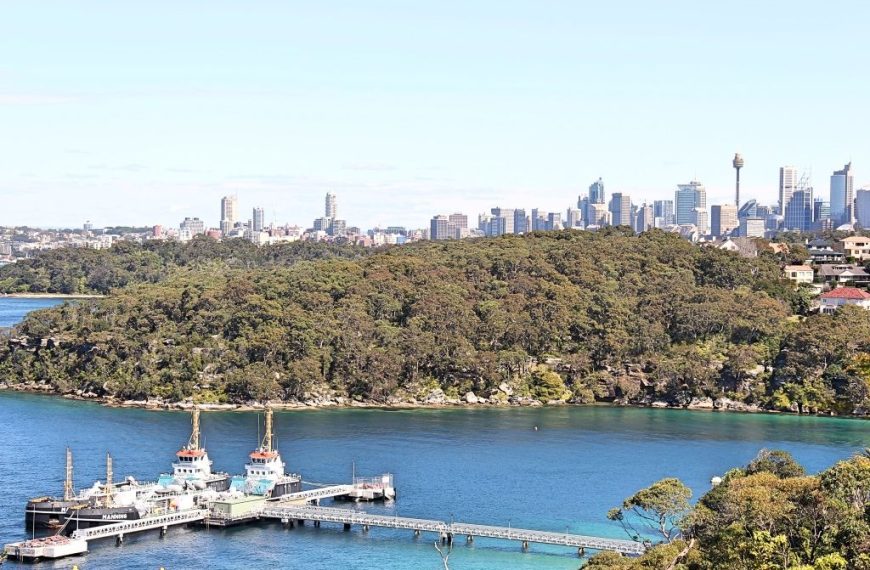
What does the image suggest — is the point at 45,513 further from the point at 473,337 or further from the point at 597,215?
the point at 597,215

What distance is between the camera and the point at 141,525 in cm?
3450

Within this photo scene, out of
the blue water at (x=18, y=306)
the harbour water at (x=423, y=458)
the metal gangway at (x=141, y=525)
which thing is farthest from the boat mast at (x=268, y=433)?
the blue water at (x=18, y=306)

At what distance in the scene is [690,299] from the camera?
2564 inches

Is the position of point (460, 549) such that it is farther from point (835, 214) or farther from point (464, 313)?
point (835, 214)

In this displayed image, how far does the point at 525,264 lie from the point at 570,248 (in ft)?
14.0

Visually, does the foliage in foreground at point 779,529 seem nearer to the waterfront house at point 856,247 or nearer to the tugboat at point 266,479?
the tugboat at point 266,479

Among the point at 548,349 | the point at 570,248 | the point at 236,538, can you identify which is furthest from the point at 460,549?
the point at 570,248

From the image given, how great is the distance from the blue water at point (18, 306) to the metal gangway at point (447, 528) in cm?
5349

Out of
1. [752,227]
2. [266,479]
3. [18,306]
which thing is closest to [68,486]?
[266,479]

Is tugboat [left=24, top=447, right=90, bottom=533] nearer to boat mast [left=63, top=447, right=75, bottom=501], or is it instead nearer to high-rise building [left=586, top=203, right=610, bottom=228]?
boat mast [left=63, top=447, right=75, bottom=501]

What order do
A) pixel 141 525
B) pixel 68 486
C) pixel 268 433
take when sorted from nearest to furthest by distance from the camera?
pixel 141 525
pixel 68 486
pixel 268 433

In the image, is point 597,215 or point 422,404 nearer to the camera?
point 422,404

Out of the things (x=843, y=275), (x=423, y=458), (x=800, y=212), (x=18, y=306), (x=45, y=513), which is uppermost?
(x=800, y=212)

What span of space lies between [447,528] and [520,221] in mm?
161090
